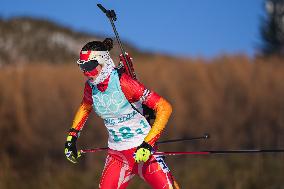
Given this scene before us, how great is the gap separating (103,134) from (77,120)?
1300 cm

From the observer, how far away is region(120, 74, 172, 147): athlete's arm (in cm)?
502

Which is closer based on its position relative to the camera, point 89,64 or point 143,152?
point 143,152

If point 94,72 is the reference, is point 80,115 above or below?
below

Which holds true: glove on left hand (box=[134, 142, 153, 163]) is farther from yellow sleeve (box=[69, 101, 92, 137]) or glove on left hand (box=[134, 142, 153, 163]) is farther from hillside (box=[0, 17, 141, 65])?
hillside (box=[0, 17, 141, 65])

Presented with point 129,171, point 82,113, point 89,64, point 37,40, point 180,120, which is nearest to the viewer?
point 89,64

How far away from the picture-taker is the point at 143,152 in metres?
4.92

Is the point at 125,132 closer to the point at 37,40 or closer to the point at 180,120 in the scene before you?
the point at 180,120

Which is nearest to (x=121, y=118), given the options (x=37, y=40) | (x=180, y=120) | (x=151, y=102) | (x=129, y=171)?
(x=151, y=102)

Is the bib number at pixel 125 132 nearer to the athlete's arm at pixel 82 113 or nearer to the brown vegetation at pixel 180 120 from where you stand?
the athlete's arm at pixel 82 113

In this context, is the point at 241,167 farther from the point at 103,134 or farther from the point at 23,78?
the point at 23,78

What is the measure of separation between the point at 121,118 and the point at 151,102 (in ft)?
1.15

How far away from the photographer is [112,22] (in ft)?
16.8

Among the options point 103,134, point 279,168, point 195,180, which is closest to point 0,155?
point 103,134

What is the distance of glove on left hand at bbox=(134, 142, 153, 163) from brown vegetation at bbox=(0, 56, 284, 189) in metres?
7.72
